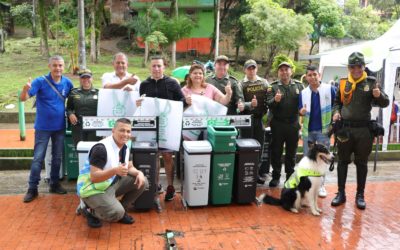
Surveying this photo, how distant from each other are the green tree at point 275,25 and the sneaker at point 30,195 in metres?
19.1

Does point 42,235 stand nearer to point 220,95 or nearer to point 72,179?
point 72,179

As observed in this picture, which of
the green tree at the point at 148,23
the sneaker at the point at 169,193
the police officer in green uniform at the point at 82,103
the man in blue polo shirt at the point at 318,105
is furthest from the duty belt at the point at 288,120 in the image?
the green tree at the point at 148,23

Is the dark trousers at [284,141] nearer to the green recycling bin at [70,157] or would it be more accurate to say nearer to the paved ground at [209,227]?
the paved ground at [209,227]

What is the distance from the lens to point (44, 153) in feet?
19.7

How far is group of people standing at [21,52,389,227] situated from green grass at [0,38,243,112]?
27.6 ft

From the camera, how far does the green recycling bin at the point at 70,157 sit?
6648 mm

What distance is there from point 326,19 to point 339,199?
81.8 ft

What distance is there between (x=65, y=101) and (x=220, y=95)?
2.46 m

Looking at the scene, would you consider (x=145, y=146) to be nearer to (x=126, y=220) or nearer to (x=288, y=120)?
(x=126, y=220)

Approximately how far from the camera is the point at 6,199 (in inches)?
237

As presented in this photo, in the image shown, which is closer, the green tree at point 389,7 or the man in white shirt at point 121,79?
the man in white shirt at point 121,79

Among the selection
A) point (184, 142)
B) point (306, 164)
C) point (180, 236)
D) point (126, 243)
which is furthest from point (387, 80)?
point (126, 243)

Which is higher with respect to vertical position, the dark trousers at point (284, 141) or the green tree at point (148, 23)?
Result: the green tree at point (148, 23)

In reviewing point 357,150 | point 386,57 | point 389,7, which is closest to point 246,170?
point 357,150
